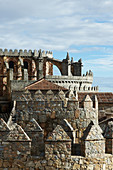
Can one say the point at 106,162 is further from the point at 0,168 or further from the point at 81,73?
the point at 81,73

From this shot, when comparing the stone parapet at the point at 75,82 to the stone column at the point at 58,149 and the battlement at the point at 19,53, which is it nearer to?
the battlement at the point at 19,53

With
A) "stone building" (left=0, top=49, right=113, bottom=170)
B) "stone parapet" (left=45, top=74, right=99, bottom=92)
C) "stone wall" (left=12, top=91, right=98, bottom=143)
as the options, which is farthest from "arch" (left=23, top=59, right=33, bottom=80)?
"stone wall" (left=12, top=91, right=98, bottom=143)

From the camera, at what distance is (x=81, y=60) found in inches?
2596

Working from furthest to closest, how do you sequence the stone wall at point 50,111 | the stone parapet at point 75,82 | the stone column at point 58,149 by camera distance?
the stone parapet at point 75,82 < the stone wall at point 50,111 < the stone column at point 58,149

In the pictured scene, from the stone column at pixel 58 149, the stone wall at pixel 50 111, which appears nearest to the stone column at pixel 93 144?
the stone column at pixel 58 149

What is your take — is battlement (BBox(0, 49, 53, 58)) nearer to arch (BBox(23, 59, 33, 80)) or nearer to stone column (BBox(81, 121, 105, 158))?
arch (BBox(23, 59, 33, 80))

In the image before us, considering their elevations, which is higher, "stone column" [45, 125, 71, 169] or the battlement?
the battlement

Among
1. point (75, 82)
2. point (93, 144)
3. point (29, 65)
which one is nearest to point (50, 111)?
point (93, 144)

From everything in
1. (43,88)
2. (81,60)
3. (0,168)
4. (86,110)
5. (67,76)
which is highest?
(81,60)

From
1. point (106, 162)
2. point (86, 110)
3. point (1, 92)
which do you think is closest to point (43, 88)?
point (86, 110)

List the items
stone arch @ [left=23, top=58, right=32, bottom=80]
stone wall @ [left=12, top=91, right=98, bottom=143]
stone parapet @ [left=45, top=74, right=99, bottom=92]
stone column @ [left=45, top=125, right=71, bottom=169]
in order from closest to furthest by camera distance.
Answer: stone column @ [left=45, top=125, right=71, bottom=169] → stone wall @ [left=12, top=91, right=98, bottom=143] → stone parapet @ [left=45, top=74, right=99, bottom=92] → stone arch @ [left=23, top=58, right=32, bottom=80]

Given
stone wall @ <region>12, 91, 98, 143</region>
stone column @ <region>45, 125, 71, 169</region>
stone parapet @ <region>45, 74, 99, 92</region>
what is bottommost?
stone column @ <region>45, 125, 71, 169</region>

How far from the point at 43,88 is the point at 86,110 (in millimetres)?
19275

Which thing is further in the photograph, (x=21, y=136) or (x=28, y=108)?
(x=28, y=108)
